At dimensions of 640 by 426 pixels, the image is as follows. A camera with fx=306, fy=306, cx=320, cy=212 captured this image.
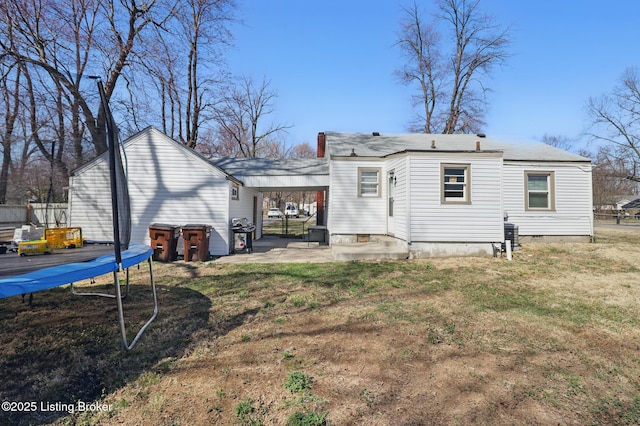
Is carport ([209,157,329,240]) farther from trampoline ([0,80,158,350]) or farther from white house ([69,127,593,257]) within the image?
trampoline ([0,80,158,350])

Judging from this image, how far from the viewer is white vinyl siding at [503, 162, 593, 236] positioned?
463 inches

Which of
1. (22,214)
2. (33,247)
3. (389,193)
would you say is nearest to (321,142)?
(389,193)

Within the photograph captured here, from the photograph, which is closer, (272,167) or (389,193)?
(389,193)

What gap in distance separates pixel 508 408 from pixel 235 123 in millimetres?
31112

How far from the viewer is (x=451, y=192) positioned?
9.05 meters

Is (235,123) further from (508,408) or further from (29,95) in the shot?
(508,408)

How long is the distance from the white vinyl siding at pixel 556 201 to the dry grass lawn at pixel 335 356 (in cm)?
618

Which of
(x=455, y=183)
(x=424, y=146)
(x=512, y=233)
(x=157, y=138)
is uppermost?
(x=424, y=146)

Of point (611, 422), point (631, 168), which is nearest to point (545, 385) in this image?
point (611, 422)

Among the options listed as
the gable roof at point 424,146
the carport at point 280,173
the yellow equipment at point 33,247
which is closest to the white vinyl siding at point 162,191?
the carport at point 280,173

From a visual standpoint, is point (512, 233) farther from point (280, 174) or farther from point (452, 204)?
point (280, 174)

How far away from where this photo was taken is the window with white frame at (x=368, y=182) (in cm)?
1112

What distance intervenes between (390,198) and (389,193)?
0.67 ft

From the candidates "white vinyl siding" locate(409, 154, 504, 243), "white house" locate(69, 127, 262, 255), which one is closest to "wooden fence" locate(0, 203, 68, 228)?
"white house" locate(69, 127, 262, 255)
